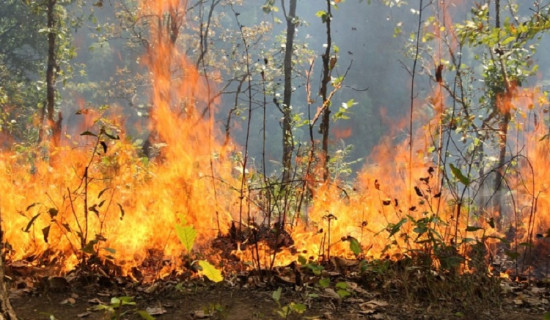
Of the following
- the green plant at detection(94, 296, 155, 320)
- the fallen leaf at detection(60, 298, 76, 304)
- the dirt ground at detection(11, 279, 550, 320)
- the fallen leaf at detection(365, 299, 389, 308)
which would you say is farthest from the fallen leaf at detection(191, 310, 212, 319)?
the fallen leaf at detection(365, 299, 389, 308)

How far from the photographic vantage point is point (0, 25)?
48.5ft

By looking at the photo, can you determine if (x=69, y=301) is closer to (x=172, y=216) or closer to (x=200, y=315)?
(x=200, y=315)

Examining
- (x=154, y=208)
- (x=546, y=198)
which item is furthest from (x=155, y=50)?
(x=546, y=198)

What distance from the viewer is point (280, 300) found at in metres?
2.49

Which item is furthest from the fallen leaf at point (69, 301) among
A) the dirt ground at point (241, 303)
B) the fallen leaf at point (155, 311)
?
the fallen leaf at point (155, 311)

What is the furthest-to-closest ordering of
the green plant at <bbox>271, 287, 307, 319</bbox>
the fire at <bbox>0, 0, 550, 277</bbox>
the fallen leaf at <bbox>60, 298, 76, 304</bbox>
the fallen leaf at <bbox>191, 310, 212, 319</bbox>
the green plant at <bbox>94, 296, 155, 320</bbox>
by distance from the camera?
the fire at <bbox>0, 0, 550, 277</bbox>
the fallen leaf at <bbox>60, 298, 76, 304</bbox>
the fallen leaf at <bbox>191, 310, 212, 319</bbox>
the green plant at <bbox>271, 287, 307, 319</bbox>
the green plant at <bbox>94, 296, 155, 320</bbox>

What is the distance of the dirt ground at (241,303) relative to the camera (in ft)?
7.45

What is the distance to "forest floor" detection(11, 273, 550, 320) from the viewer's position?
2.29m

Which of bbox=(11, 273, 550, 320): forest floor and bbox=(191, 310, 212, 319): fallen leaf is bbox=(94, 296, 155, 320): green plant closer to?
bbox=(11, 273, 550, 320): forest floor

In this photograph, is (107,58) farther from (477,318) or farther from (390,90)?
(477,318)

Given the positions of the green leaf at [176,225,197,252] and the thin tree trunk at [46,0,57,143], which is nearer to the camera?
the green leaf at [176,225,197,252]

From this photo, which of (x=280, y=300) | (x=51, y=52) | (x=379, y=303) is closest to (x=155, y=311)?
(x=280, y=300)

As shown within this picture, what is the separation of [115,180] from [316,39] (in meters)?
37.9

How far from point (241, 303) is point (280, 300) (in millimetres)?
222
